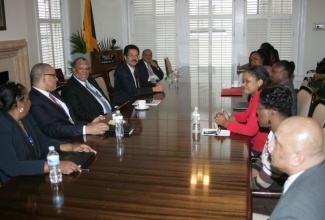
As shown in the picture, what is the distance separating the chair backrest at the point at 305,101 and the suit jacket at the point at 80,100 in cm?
184

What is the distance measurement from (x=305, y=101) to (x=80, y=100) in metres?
1.97

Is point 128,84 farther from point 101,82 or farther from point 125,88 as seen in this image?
point 101,82

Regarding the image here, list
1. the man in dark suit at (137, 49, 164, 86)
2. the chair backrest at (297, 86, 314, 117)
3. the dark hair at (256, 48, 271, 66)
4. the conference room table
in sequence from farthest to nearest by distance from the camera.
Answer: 1. the man in dark suit at (137, 49, 164, 86)
2. the dark hair at (256, 48, 271, 66)
3. the chair backrest at (297, 86, 314, 117)
4. the conference room table

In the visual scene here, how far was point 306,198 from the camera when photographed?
111cm

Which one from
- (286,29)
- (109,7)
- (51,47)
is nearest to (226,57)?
(286,29)

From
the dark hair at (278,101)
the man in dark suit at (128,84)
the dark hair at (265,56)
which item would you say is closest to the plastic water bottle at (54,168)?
the dark hair at (278,101)

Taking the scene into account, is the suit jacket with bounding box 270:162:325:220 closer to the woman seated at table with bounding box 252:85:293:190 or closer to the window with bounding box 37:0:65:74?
the woman seated at table with bounding box 252:85:293:190

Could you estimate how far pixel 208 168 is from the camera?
6.25 ft

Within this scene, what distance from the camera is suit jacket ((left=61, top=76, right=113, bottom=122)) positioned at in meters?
3.29

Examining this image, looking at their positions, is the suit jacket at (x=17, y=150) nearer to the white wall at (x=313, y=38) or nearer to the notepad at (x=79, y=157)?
the notepad at (x=79, y=157)

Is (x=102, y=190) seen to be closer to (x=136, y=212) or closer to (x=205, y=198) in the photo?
(x=136, y=212)

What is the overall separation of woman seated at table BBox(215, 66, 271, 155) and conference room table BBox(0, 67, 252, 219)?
81mm

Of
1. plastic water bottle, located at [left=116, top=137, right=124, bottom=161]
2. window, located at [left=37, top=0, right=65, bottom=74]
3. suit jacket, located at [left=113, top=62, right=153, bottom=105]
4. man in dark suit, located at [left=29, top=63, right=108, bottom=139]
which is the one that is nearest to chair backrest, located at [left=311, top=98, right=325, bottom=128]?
plastic water bottle, located at [left=116, top=137, right=124, bottom=161]

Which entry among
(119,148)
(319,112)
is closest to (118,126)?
(119,148)
